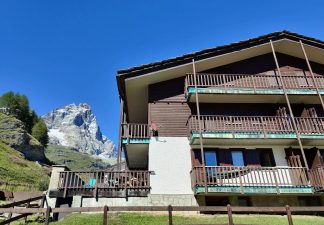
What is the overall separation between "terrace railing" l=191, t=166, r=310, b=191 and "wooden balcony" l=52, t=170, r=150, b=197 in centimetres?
308

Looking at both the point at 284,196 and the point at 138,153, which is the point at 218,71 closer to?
the point at 138,153

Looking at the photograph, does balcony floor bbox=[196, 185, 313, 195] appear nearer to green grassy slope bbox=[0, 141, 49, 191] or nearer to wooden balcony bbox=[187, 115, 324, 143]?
wooden balcony bbox=[187, 115, 324, 143]

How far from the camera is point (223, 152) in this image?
1753cm

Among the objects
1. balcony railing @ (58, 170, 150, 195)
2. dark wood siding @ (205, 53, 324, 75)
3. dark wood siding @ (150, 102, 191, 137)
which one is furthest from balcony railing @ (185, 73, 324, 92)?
balcony railing @ (58, 170, 150, 195)

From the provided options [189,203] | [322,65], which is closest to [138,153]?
[189,203]

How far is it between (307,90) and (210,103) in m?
6.58

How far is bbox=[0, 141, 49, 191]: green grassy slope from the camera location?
38259 mm

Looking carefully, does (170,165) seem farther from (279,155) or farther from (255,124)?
(279,155)

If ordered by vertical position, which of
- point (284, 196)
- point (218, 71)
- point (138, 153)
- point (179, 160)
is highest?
point (218, 71)

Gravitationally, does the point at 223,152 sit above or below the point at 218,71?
below

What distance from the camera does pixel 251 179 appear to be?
15664 millimetres

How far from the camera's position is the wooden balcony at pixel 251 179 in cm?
1483

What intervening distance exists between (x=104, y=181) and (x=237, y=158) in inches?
335

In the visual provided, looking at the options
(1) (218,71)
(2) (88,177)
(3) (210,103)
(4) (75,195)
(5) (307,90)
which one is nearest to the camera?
(4) (75,195)
